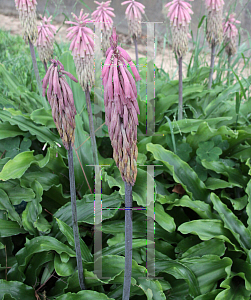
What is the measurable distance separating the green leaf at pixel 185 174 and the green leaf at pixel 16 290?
1598 millimetres

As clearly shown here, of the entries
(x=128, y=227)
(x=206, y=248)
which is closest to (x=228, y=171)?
(x=206, y=248)

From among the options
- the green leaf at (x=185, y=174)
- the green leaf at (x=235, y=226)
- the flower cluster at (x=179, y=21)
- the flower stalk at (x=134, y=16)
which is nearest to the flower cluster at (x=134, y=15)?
the flower stalk at (x=134, y=16)

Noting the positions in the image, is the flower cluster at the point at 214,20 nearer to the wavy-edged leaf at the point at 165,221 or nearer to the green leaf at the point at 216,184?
the green leaf at the point at 216,184

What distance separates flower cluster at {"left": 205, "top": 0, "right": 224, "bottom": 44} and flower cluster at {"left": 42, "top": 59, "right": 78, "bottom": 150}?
9.11 feet

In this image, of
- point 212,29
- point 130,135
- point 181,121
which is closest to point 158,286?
point 130,135

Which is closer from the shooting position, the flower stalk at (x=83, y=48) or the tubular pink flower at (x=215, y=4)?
the flower stalk at (x=83, y=48)

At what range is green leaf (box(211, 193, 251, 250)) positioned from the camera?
251cm

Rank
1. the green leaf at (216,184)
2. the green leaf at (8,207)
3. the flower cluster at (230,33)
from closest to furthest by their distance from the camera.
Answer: the green leaf at (8,207) < the green leaf at (216,184) < the flower cluster at (230,33)

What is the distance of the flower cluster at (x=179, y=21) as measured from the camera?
316 centimetres

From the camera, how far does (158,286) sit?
210 centimetres

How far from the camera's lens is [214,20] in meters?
3.67

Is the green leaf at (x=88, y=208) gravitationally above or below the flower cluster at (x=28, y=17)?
below

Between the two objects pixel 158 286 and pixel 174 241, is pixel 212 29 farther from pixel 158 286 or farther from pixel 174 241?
pixel 158 286

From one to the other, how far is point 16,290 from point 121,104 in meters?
1.73
